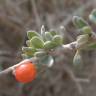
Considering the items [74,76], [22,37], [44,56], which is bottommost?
[44,56]

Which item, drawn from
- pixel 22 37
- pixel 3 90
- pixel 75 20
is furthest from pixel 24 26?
pixel 75 20

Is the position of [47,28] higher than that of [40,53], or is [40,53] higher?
[47,28]

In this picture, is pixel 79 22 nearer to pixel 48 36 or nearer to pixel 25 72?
pixel 48 36

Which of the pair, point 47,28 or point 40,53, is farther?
point 47,28

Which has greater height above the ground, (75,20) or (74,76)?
(74,76)

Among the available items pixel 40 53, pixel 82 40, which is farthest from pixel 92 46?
pixel 40 53

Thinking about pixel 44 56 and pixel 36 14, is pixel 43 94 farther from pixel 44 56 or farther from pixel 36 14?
pixel 44 56
